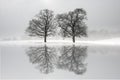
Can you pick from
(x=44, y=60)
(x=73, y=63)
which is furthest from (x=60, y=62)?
(x=44, y=60)

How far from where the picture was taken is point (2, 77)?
736 cm

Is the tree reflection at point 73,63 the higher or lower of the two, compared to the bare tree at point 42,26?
lower

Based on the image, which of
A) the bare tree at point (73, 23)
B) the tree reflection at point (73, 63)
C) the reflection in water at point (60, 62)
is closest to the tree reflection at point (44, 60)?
the reflection in water at point (60, 62)

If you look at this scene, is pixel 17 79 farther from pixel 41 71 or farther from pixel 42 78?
pixel 41 71

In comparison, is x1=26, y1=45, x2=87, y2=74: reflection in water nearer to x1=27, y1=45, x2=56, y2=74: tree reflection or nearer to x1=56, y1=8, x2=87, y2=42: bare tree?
x1=27, y1=45, x2=56, y2=74: tree reflection

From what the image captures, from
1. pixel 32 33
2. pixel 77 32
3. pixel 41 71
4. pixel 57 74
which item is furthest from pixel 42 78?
pixel 32 33

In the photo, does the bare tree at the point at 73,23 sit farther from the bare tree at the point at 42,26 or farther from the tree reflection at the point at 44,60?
the tree reflection at the point at 44,60

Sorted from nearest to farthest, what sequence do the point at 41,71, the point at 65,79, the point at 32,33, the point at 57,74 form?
the point at 65,79 < the point at 57,74 < the point at 41,71 < the point at 32,33

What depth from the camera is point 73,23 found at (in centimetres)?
4378

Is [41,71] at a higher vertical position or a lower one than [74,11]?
lower

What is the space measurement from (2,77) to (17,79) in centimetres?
65

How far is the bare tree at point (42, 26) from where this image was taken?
1778 inches

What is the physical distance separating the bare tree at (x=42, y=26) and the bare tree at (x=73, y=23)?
7.98 ft

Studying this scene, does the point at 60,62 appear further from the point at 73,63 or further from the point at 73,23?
the point at 73,23
